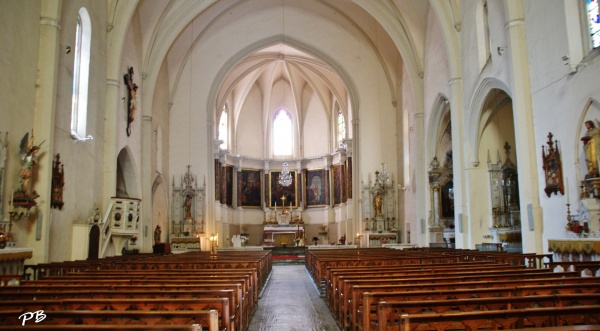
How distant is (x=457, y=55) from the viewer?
60.6ft

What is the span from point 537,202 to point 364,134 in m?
16.3

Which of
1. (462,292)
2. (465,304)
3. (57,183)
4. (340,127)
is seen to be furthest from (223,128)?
(465,304)

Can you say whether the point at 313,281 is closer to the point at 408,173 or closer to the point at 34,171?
the point at 34,171

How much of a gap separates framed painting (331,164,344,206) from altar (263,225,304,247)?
3.20 metres

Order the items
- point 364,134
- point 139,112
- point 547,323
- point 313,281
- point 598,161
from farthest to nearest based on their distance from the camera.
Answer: point 364,134 < point 139,112 < point 313,281 < point 598,161 < point 547,323

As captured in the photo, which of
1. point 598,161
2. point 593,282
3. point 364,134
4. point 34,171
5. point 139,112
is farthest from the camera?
point 364,134

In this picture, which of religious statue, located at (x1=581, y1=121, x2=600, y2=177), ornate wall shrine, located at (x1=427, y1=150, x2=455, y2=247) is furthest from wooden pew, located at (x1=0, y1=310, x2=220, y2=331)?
ornate wall shrine, located at (x1=427, y1=150, x2=455, y2=247)

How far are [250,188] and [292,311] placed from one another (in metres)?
29.5

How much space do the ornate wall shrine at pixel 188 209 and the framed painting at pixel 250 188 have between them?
1002 centimetres

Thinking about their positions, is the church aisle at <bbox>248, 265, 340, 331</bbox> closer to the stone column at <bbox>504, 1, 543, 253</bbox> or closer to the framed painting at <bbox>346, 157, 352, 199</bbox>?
the stone column at <bbox>504, 1, 543, 253</bbox>

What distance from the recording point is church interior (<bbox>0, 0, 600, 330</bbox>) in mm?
11797

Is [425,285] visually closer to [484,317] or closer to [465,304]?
[465,304]

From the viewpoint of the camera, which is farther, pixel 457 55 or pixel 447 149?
pixel 447 149

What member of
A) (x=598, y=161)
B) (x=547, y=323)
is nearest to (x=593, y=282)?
(x=547, y=323)
